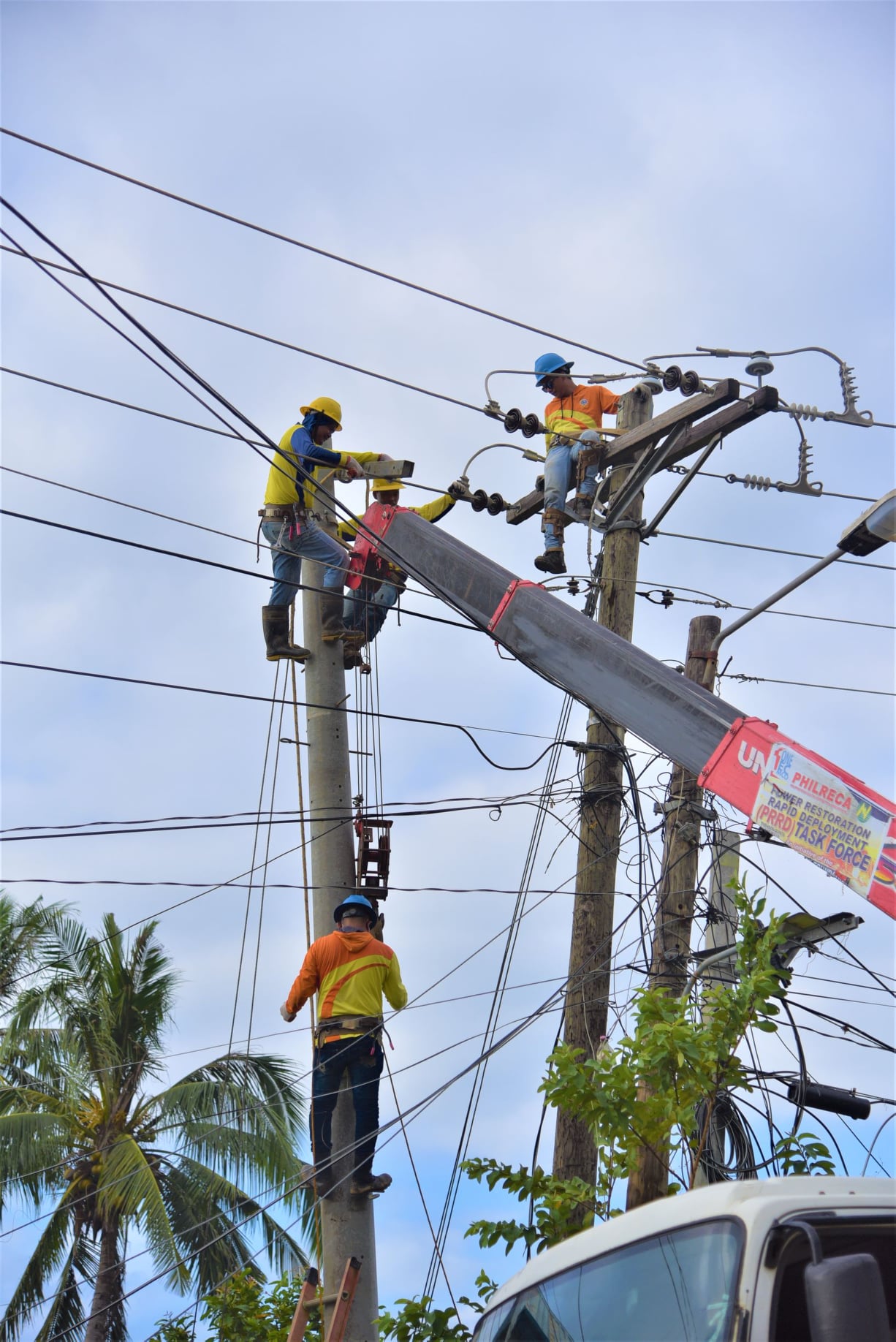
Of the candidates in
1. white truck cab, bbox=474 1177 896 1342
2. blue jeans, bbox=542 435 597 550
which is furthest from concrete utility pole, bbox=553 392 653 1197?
white truck cab, bbox=474 1177 896 1342

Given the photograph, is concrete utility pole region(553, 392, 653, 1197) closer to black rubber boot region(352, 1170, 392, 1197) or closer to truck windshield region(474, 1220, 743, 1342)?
black rubber boot region(352, 1170, 392, 1197)

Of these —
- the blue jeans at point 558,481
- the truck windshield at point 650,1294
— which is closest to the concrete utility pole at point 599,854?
the blue jeans at point 558,481

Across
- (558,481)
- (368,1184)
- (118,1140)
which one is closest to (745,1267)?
(368,1184)

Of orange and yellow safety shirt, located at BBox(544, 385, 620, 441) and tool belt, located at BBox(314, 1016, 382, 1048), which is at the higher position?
orange and yellow safety shirt, located at BBox(544, 385, 620, 441)

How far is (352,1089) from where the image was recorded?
889 centimetres

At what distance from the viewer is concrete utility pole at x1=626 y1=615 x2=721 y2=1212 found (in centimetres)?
981

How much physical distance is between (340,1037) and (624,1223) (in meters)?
4.60

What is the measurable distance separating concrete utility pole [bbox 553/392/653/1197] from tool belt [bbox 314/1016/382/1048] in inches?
48.2

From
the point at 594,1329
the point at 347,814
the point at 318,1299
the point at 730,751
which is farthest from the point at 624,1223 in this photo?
the point at 347,814

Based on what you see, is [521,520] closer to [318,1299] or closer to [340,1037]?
[340,1037]

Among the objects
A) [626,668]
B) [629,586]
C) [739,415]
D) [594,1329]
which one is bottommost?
[594,1329]

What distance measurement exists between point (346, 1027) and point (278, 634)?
280cm

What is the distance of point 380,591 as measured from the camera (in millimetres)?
10398

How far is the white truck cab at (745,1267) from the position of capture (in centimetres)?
338
